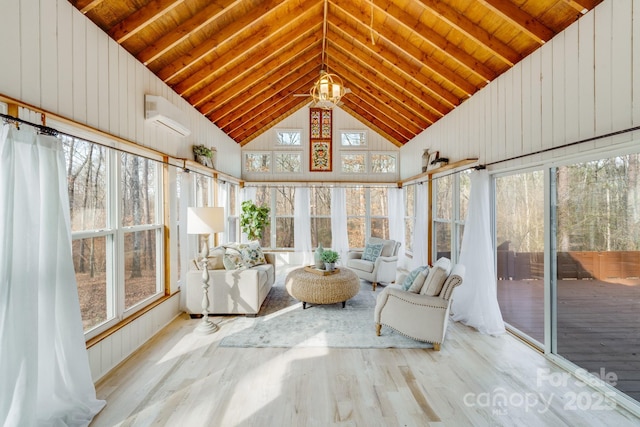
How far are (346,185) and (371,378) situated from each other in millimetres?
5369

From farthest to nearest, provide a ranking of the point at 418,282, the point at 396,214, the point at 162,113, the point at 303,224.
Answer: the point at 303,224, the point at 396,214, the point at 162,113, the point at 418,282

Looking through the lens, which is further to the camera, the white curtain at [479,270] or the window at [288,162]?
the window at [288,162]

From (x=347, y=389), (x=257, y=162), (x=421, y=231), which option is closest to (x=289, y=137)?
(x=257, y=162)

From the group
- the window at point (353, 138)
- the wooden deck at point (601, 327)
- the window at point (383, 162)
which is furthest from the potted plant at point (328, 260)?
the window at point (353, 138)

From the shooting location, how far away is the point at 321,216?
7.83m

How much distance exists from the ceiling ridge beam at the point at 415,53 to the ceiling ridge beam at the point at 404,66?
236 millimetres

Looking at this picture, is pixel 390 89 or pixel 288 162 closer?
pixel 390 89

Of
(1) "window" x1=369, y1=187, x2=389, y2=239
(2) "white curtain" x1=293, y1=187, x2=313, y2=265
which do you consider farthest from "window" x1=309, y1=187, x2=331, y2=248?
(1) "window" x1=369, y1=187, x2=389, y2=239

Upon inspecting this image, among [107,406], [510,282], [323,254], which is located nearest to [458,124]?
[510,282]

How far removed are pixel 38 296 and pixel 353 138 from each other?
6884mm

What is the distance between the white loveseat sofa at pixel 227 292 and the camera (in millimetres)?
3930

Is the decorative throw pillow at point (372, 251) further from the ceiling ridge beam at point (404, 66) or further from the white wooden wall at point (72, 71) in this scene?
the white wooden wall at point (72, 71)

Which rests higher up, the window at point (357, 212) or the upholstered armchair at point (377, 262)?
the window at point (357, 212)

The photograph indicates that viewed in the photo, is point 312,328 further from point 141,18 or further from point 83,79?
point 141,18
